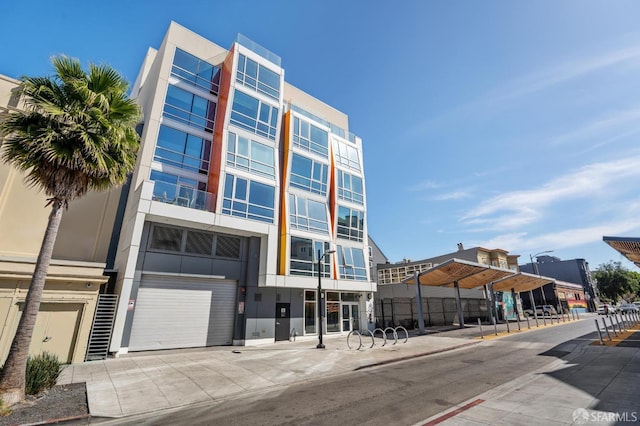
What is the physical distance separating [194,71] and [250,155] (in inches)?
287

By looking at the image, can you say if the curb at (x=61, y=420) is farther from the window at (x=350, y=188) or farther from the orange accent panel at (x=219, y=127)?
the window at (x=350, y=188)

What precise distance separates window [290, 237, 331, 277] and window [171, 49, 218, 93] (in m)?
12.8

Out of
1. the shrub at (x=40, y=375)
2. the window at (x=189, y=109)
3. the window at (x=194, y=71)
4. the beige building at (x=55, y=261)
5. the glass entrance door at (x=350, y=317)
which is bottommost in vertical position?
the shrub at (x=40, y=375)

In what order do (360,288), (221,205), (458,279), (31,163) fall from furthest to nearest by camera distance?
(458,279), (360,288), (221,205), (31,163)

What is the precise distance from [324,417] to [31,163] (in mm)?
10597

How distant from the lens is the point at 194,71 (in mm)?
20219

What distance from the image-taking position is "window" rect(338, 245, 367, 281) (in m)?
23.0

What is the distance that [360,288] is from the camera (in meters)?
23.2

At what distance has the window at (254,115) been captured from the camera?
20.0 meters

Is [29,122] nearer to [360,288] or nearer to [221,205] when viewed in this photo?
[221,205]

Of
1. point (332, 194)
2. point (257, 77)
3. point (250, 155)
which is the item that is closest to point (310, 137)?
point (332, 194)

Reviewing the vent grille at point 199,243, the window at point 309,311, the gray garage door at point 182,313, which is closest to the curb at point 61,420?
the gray garage door at point 182,313

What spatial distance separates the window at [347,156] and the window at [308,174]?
2.76 m

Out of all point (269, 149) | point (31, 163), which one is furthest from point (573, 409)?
point (269, 149)
